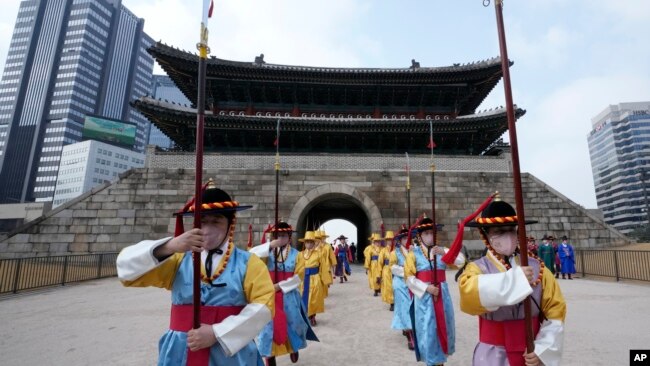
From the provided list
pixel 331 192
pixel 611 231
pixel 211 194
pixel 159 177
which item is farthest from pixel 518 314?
pixel 611 231

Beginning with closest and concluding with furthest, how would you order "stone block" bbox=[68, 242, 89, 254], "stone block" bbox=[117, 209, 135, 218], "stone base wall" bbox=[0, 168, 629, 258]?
"stone block" bbox=[68, 242, 89, 254], "stone base wall" bbox=[0, 168, 629, 258], "stone block" bbox=[117, 209, 135, 218]

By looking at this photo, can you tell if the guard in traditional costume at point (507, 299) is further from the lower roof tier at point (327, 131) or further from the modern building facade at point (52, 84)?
the modern building facade at point (52, 84)

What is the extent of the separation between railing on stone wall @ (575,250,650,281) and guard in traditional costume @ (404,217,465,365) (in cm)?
1038

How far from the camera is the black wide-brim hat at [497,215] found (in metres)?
2.23

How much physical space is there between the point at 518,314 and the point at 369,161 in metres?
13.7

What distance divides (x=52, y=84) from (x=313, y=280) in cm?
9716

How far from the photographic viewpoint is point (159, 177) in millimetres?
14852

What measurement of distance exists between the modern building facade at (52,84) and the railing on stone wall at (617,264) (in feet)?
290

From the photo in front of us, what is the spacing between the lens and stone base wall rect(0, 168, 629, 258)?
13.7 m

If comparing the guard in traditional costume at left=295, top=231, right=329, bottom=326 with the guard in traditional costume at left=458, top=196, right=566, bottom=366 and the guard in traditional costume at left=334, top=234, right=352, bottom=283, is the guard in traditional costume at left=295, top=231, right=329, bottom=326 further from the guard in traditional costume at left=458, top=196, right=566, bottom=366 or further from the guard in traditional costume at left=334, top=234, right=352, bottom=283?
the guard in traditional costume at left=334, top=234, right=352, bottom=283

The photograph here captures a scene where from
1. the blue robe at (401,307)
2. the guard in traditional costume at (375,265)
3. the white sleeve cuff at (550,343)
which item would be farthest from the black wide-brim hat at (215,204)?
the guard in traditional costume at (375,265)

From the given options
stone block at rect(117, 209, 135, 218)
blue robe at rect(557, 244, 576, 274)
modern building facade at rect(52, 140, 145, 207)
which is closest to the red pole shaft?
blue robe at rect(557, 244, 576, 274)

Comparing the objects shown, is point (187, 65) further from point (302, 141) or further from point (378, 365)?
point (378, 365)

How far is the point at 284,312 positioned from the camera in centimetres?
424
